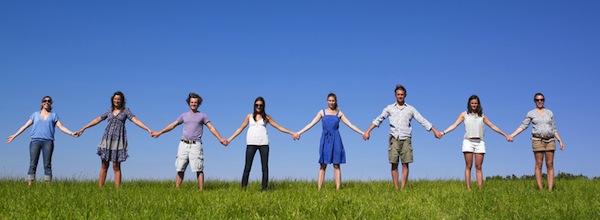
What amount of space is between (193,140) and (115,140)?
1992 mm

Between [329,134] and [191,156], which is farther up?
[329,134]

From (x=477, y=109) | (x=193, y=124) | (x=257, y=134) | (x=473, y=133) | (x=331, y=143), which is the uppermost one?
(x=477, y=109)

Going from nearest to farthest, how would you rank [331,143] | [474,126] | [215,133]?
1. [331,143]
2. [474,126]
3. [215,133]

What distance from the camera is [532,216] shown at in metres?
9.20

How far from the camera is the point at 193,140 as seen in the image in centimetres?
1418

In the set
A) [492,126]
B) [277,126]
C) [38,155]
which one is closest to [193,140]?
[277,126]

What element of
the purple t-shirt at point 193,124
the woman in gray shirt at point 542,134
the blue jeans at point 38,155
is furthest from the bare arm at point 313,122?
the blue jeans at point 38,155

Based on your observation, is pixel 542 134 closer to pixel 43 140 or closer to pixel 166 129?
pixel 166 129

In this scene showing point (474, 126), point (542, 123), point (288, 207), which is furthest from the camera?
point (542, 123)

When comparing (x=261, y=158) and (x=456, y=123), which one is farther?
(x=456, y=123)

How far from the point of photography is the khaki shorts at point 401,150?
14.0 m

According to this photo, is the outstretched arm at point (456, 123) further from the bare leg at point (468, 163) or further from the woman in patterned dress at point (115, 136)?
the woman in patterned dress at point (115, 136)

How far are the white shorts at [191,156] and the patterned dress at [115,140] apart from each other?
1390mm

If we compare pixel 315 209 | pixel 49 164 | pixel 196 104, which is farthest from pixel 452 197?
pixel 49 164
